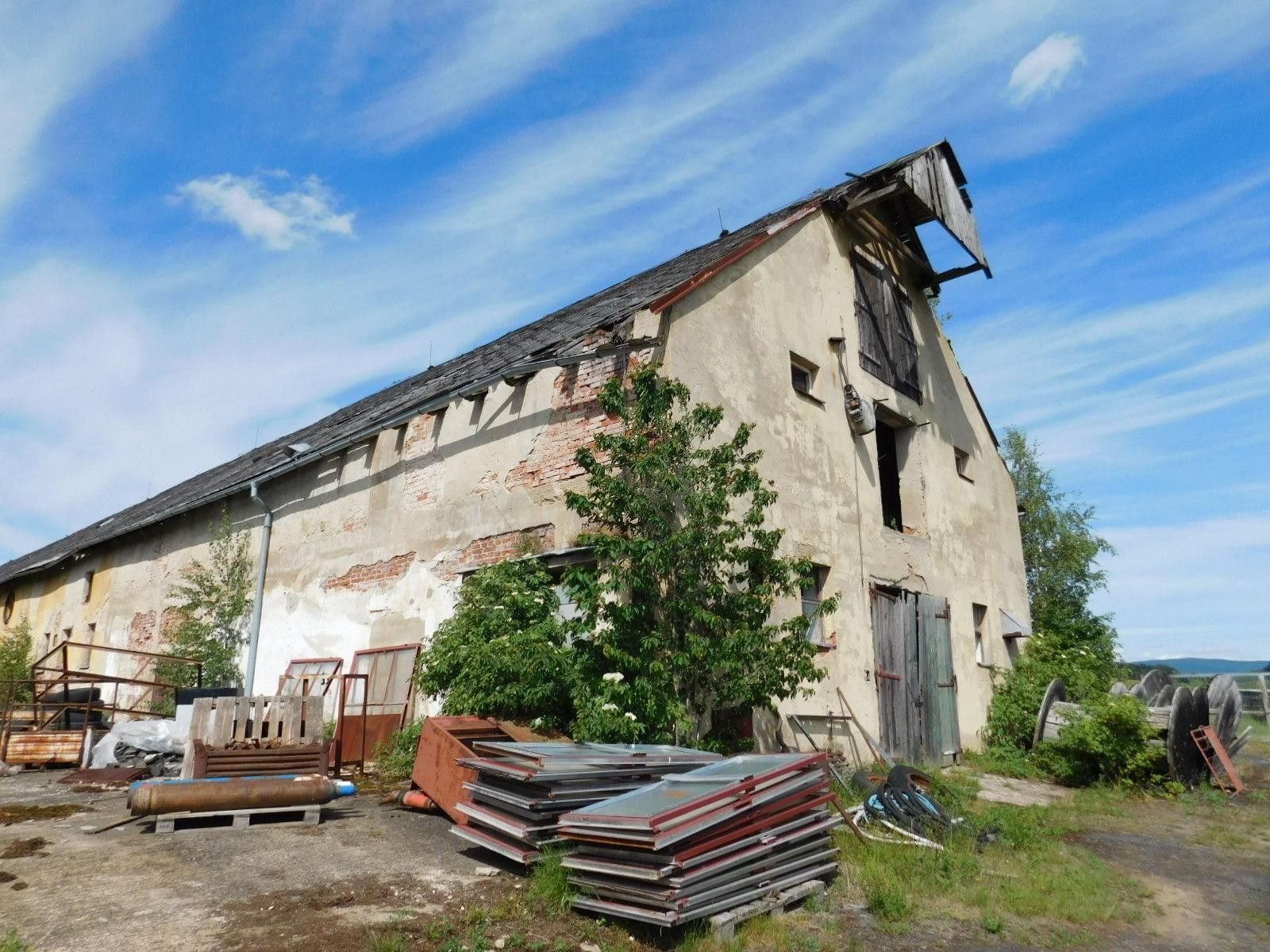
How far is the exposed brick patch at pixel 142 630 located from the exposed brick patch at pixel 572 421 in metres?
10.4

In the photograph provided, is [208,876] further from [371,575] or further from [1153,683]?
[1153,683]

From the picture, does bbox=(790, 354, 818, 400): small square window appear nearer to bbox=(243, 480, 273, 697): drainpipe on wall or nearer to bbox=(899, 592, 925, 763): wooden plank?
bbox=(899, 592, 925, 763): wooden plank

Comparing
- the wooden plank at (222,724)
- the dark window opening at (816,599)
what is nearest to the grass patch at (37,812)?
the wooden plank at (222,724)

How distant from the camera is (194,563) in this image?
14.2 metres

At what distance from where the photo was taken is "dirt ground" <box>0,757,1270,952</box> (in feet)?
13.7

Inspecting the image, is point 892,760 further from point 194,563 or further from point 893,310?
point 194,563

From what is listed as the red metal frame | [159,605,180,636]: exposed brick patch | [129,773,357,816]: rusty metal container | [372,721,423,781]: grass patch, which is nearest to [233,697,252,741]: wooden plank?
[129,773,357,816]: rusty metal container

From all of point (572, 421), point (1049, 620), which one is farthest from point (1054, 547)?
point (572, 421)

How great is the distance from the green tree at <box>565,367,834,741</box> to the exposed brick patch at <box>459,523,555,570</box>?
1059 millimetres

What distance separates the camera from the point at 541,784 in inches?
216

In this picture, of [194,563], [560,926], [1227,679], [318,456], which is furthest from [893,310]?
[194,563]

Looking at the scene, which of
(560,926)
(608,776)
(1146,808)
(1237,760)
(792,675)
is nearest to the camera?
(560,926)

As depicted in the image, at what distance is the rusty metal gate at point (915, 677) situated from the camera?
35.6ft

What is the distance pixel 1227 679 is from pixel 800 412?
6.40 meters
